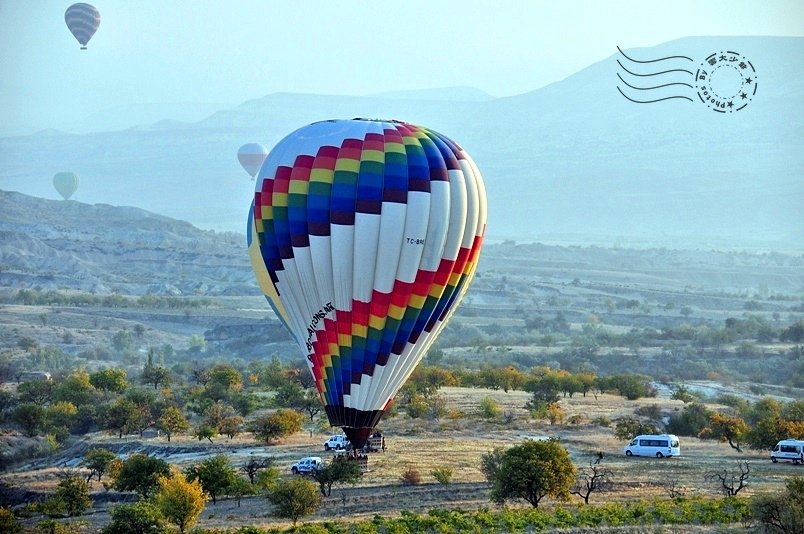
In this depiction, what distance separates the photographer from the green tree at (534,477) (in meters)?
34.3

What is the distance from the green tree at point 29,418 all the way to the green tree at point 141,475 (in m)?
14.7

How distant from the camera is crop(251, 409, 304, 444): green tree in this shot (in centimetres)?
4609

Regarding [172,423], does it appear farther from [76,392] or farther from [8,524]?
[8,524]

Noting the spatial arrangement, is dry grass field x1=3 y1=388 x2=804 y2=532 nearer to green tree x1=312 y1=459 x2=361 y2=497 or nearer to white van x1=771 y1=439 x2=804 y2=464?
green tree x1=312 y1=459 x2=361 y2=497

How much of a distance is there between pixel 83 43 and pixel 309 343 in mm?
107478

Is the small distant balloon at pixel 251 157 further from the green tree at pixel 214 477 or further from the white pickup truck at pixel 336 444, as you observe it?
the green tree at pixel 214 477

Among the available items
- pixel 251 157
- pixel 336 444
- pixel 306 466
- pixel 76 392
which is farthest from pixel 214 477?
pixel 251 157

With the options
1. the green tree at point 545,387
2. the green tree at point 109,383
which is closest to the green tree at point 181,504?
the green tree at point 545,387

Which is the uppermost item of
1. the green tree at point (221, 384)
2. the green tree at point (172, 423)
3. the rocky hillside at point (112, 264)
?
the rocky hillside at point (112, 264)

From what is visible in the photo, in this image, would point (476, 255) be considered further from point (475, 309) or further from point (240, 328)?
point (475, 309)

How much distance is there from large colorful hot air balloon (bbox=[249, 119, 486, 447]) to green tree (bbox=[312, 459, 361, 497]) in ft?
3.83

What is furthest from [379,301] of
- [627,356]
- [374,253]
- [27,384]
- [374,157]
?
[627,356]

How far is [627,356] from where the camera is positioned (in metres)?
92.6

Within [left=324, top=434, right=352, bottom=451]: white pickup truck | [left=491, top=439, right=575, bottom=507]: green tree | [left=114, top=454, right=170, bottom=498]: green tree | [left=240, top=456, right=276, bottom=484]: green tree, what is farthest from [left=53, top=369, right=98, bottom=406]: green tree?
[left=491, top=439, right=575, bottom=507]: green tree
